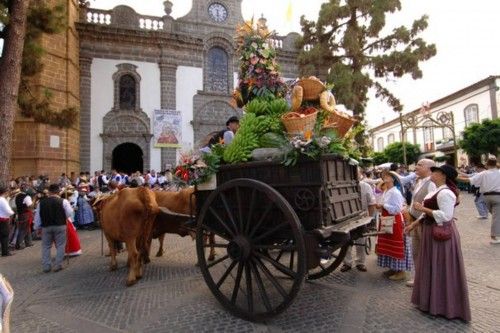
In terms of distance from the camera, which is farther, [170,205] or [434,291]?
[170,205]

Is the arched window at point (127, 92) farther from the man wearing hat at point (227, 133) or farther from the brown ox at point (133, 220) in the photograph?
the man wearing hat at point (227, 133)

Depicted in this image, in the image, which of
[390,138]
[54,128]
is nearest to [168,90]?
[54,128]

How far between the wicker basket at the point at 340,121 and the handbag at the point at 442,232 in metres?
1.49

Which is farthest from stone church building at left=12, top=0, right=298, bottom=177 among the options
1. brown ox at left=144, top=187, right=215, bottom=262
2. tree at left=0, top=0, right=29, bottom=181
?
brown ox at left=144, top=187, right=215, bottom=262

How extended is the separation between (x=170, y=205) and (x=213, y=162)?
243cm

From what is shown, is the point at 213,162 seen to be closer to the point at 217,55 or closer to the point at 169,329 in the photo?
the point at 169,329

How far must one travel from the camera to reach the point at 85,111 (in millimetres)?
18141

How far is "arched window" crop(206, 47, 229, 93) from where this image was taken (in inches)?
812

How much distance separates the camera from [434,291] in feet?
12.9

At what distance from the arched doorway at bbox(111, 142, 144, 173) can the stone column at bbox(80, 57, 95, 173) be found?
2.14 meters

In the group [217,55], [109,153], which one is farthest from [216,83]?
[109,153]

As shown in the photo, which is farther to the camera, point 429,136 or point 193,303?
point 429,136

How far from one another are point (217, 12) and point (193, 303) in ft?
66.0

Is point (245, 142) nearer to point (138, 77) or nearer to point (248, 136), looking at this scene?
point (248, 136)
